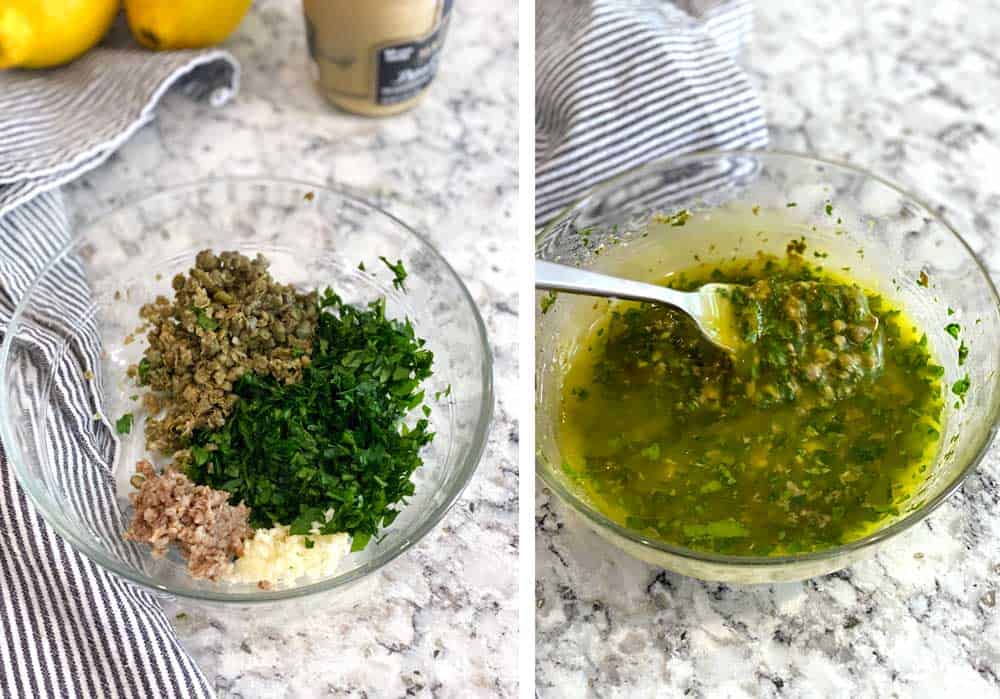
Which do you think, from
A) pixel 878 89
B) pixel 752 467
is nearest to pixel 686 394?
pixel 752 467

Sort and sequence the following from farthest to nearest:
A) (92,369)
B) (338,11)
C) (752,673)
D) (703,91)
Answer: (703,91) < (338,11) < (92,369) < (752,673)

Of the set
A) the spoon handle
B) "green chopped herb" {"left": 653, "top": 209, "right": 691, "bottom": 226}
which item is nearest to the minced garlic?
the spoon handle

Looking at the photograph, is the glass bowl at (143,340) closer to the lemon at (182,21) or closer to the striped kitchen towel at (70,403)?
the striped kitchen towel at (70,403)

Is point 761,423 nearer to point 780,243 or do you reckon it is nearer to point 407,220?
point 780,243

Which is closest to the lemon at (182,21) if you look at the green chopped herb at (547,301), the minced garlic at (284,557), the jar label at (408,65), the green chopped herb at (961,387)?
the jar label at (408,65)

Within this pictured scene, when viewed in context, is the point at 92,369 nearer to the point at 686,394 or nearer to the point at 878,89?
the point at 686,394

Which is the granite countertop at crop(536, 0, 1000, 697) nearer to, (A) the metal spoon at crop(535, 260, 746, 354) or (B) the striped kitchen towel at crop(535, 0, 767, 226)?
(A) the metal spoon at crop(535, 260, 746, 354)
